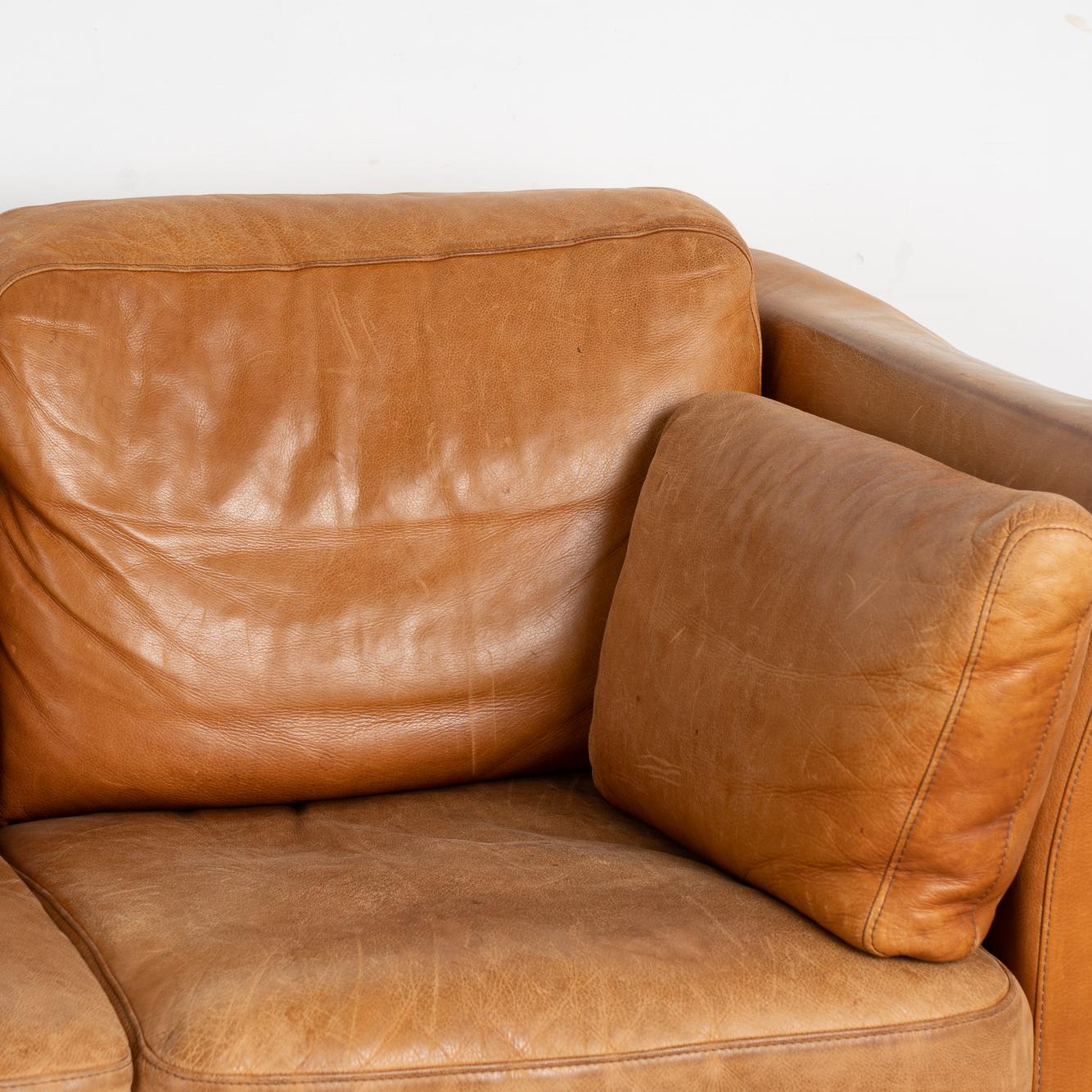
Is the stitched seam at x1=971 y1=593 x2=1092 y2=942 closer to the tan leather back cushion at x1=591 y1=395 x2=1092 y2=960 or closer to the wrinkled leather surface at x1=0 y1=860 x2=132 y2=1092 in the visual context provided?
the tan leather back cushion at x1=591 y1=395 x2=1092 y2=960

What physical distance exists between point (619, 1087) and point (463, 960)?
0.45ft

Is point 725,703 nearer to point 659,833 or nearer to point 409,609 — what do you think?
point 659,833

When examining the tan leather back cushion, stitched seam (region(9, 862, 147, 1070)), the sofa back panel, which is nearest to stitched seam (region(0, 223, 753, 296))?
→ the sofa back panel

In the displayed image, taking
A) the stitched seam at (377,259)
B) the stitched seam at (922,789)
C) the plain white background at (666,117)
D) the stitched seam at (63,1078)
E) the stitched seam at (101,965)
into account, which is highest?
the plain white background at (666,117)

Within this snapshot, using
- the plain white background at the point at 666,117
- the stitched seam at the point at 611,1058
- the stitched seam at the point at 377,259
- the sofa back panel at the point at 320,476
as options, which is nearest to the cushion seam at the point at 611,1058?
the stitched seam at the point at 611,1058

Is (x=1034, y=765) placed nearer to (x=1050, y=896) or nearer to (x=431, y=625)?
(x=1050, y=896)

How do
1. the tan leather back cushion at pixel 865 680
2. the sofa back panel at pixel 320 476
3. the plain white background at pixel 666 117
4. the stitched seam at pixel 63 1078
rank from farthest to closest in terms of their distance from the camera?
the plain white background at pixel 666 117 → the sofa back panel at pixel 320 476 → the tan leather back cushion at pixel 865 680 → the stitched seam at pixel 63 1078

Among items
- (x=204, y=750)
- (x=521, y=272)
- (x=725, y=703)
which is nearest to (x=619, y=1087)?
(x=725, y=703)

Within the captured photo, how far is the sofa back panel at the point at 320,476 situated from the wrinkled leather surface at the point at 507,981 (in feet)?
0.54

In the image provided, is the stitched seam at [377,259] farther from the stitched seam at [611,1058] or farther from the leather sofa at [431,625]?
Result: the stitched seam at [611,1058]

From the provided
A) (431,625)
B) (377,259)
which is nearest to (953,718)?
(431,625)

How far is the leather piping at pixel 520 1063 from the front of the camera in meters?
0.92

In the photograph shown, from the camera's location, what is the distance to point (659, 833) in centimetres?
129

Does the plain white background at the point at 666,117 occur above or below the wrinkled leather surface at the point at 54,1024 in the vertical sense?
above
